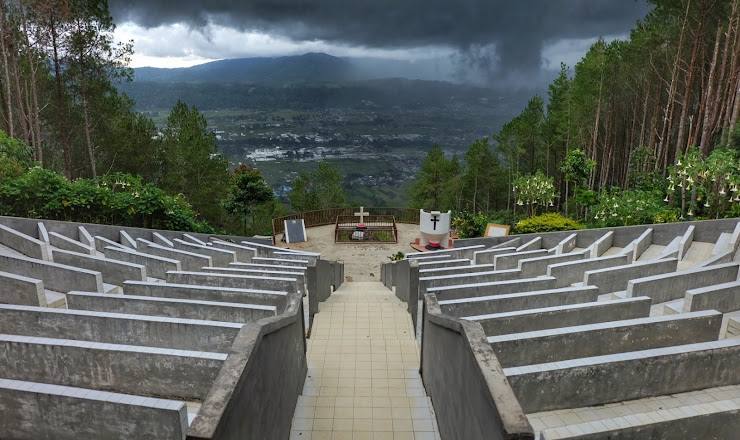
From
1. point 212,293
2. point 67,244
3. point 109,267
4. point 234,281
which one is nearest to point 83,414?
point 212,293

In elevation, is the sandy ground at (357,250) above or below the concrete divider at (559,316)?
below

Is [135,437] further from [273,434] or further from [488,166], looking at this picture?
[488,166]

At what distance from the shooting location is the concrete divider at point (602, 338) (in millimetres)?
5367

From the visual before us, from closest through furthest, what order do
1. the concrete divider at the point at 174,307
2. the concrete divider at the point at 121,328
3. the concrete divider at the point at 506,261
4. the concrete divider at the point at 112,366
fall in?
1. the concrete divider at the point at 112,366
2. the concrete divider at the point at 121,328
3. the concrete divider at the point at 174,307
4. the concrete divider at the point at 506,261

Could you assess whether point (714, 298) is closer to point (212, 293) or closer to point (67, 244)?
point (212, 293)

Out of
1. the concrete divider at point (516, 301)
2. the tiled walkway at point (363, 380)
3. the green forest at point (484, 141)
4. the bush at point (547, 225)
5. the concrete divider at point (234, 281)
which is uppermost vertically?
the green forest at point (484, 141)

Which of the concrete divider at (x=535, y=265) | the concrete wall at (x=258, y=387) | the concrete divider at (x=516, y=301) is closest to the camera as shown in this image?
the concrete wall at (x=258, y=387)

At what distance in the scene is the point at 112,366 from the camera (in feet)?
16.3

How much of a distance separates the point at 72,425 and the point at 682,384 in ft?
22.3

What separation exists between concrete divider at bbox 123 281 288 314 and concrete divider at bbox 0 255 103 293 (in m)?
0.81

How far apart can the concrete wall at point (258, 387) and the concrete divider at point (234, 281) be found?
6.55 ft

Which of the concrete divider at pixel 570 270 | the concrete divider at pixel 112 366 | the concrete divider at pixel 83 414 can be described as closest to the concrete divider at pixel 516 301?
the concrete divider at pixel 570 270

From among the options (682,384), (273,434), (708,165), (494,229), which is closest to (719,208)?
(708,165)

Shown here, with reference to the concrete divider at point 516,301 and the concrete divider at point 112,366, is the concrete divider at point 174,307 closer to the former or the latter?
the concrete divider at point 112,366
